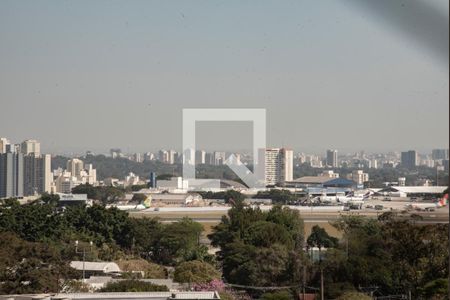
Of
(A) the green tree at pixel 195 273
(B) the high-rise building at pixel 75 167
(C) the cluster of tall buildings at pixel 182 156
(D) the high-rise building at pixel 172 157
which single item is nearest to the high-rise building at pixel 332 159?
Result: (C) the cluster of tall buildings at pixel 182 156

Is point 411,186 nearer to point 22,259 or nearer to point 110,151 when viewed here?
point 110,151

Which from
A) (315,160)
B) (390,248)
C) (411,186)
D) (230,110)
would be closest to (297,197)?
(411,186)

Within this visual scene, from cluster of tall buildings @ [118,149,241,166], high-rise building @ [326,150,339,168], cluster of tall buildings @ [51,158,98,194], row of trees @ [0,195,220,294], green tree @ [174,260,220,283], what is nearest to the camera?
green tree @ [174,260,220,283]

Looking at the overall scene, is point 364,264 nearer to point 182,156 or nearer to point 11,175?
point 11,175

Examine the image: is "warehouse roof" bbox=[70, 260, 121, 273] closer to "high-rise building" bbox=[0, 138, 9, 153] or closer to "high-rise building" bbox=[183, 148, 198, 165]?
"high-rise building" bbox=[183, 148, 198, 165]

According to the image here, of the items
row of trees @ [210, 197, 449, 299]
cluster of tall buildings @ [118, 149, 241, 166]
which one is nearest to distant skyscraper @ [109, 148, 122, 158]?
cluster of tall buildings @ [118, 149, 241, 166]

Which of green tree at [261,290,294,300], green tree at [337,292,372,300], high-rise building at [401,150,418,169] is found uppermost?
high-rise building at [401,150,418,169]

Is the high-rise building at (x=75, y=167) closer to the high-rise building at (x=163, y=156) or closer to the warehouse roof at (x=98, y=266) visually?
the high-rise building at (x=163, y=156)
